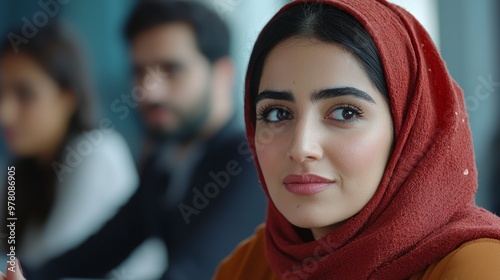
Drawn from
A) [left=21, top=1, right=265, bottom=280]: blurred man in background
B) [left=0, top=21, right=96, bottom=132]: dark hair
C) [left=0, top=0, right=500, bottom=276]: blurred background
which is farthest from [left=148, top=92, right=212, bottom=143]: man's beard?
[left=0, top=21, right=96, bottom=132]: dark hair

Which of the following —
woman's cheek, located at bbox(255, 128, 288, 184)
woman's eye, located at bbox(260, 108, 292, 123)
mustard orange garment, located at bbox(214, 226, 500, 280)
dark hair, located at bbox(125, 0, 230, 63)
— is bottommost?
mustard orange garment, located at bbox(214, 226, 500, 280)

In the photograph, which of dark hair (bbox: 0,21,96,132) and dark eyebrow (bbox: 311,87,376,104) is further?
dark hair (bbox: 0,21,96,132)

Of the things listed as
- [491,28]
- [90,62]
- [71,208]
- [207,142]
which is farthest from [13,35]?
[491,28]

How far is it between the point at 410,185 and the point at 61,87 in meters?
1.43

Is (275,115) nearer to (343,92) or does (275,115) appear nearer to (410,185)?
(343,92)

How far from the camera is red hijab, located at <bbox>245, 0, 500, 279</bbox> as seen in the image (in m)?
0.85

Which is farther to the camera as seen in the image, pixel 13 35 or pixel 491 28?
pixel 13 35

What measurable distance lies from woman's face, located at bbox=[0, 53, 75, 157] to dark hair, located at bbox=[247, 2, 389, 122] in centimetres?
119

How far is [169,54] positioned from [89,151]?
0.40m

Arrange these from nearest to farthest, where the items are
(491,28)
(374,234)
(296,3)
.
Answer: (374,234)
(296,3)
(491,28)

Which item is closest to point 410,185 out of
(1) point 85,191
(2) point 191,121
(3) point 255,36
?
(3) point 255,36

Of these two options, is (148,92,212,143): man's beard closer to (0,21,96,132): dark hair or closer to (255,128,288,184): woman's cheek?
(0,21,96,132): dark hair

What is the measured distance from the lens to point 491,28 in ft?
6.05

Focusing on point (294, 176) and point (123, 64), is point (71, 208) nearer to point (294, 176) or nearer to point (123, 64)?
point (123, 64)
